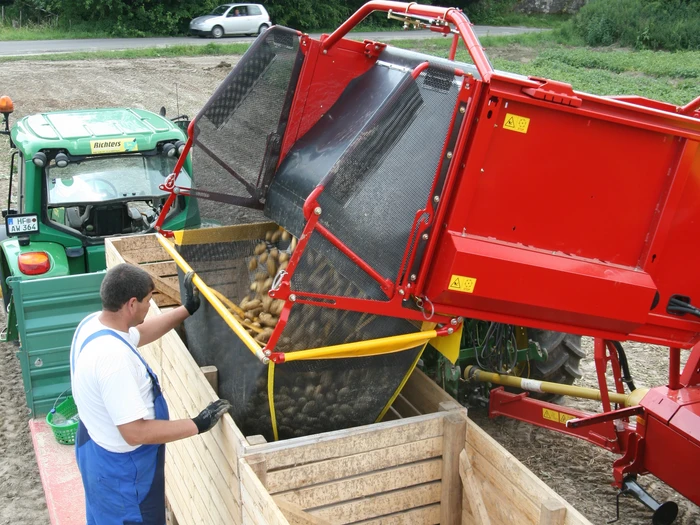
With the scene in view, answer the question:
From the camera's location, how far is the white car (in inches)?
1038

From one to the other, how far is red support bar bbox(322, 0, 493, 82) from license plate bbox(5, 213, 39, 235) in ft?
9.12

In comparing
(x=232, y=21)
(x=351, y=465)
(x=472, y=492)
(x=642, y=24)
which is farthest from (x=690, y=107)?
(x=642, y=24)

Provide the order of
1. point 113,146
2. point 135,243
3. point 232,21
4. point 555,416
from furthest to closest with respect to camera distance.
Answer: point 232,21 < point 113,146 < point 135,243 < point 555,416

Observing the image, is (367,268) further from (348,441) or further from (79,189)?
(79,189)

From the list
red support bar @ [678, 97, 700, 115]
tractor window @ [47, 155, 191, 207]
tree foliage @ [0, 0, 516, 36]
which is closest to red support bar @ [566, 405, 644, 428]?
red support bar @ [678, 97, 700, 115]

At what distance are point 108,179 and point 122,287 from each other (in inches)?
110

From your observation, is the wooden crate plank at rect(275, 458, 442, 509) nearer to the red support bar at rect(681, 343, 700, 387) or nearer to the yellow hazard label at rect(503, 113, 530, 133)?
the red support bar at rect(681, 343, 700, 387)

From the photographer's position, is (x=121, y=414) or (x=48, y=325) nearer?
(x=121, y=414)

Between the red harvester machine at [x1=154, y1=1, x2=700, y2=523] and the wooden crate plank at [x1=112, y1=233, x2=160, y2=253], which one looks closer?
the red harvester machine at [x1=154, y1=1, x2=700, y2=523]

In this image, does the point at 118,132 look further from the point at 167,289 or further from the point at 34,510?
the point at 34,510

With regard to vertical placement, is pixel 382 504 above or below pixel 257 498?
below

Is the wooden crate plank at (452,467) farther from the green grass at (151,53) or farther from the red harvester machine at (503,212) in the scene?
the green grass at (151,53)

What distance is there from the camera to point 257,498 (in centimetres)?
305

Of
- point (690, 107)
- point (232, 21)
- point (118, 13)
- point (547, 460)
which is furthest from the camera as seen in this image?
point (118, 13)
